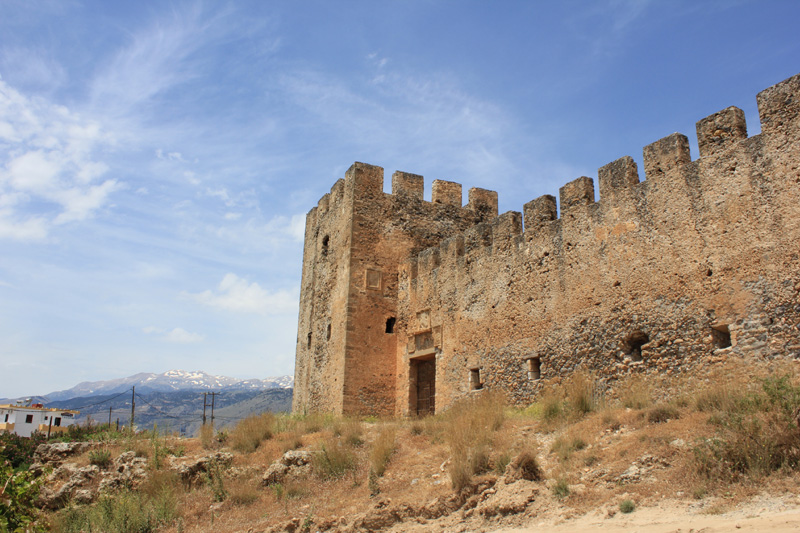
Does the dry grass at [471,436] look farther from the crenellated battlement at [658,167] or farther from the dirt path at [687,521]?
the crenellated battlement at [658,167]

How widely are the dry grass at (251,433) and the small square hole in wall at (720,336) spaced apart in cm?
868

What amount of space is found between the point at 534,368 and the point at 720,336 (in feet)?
13.1

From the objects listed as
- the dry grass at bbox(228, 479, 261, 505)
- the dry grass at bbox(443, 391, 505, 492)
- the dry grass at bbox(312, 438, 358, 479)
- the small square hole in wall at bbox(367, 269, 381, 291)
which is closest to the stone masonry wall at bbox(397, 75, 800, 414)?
the dry grass at bbox(443, 391, 505, 492)

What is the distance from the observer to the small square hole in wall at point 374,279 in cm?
1720

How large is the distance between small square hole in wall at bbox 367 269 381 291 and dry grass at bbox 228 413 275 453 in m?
4.46

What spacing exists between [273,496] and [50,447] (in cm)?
582

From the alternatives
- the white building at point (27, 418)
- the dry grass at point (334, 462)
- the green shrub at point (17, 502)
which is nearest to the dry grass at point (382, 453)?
the dry grass at point (334, 462)

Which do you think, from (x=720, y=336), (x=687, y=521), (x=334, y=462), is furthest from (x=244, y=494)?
(x=720, y=336)

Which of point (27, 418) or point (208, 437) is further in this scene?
point (27, 418)

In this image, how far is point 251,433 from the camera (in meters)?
13.4

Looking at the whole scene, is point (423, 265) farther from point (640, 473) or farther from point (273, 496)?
point (640, 473)

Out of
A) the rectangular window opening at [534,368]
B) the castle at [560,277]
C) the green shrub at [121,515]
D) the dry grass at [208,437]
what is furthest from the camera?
the dry grass at [208,437]

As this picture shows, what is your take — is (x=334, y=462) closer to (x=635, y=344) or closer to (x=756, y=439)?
(x=635, y=344)

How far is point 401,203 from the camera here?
1814 cm
